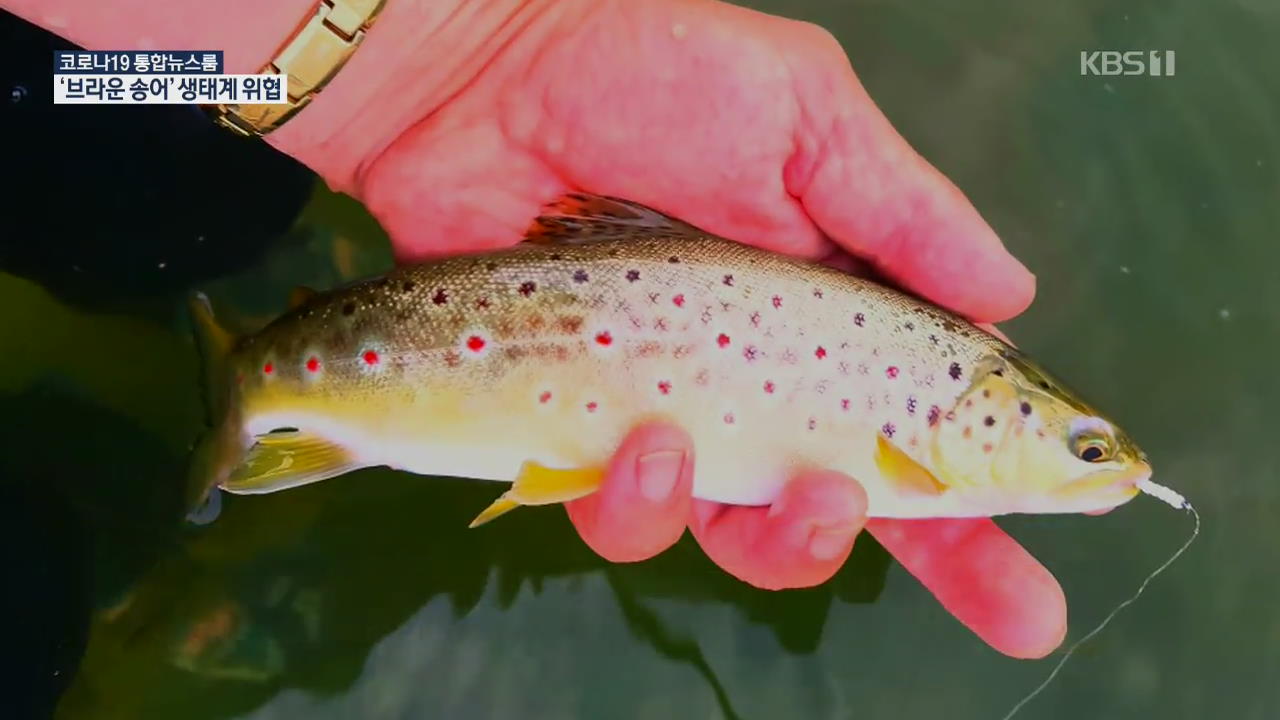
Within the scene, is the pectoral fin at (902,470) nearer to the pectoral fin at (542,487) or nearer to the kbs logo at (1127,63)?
the pectoral fin at (542,487)

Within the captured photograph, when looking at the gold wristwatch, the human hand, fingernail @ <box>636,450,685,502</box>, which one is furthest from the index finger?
the gold wristwatch

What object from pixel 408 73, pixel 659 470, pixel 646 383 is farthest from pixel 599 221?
pixel 408 73

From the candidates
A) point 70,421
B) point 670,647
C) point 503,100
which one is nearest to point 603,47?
point 503,100

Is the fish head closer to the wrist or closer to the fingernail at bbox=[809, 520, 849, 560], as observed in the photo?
the fingernail at bbox=[809, 520, 849, 560]

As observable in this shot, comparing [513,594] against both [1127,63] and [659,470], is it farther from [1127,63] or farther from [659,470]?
[1127,63]

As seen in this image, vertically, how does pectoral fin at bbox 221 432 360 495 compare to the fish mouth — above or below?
below

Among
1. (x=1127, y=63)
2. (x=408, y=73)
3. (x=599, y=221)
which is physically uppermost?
(x=1127, y=63)

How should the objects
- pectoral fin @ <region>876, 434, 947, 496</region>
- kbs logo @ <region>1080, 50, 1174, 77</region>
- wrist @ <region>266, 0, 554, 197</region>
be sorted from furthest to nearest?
kbs logo @ <region>1080, 50, 1174, 77</region> < wrist @ <region>266, 0, 554, 197</region> < pectoral fin @ <region>876, 434, 947, 496</region>
